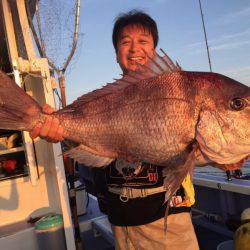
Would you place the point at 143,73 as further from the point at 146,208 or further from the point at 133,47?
the point at 146,208

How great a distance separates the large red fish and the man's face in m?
0.56

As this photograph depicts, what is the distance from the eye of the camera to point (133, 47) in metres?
2.43

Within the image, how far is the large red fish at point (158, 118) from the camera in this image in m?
1.67

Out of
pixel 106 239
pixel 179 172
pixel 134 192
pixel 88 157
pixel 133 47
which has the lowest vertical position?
pixel 106 239

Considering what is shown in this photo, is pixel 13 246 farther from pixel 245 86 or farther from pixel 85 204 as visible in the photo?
pixel 245 86

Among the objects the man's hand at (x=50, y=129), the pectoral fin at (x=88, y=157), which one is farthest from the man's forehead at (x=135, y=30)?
the pectoral fin at (x=88, y=157)

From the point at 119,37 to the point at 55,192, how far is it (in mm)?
2655

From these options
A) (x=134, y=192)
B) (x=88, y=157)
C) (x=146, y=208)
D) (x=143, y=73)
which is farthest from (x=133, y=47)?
(x=146, y=208)

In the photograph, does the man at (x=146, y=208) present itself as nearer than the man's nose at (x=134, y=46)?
Yes

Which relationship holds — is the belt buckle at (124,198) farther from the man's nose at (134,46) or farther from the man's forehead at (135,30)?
the man's forehead at (135,30)

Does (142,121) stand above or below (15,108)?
below

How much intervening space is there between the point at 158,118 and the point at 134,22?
1200 mm

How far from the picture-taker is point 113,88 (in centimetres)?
194

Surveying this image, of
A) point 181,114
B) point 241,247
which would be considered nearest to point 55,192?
point 241,247
